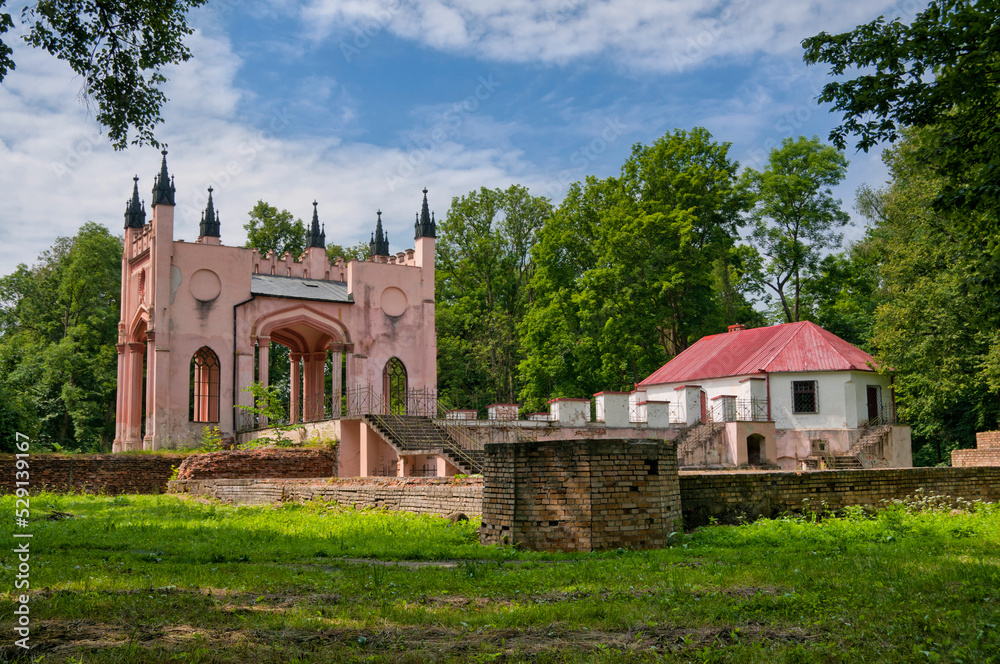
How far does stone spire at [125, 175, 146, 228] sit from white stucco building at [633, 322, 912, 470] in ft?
71.4

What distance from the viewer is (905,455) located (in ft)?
97.3

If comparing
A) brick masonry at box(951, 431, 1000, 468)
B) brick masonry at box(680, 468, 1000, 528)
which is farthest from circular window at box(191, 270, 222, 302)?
brick masonry at box(951, 431, 1000, 468)

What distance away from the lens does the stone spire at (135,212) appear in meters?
31.9

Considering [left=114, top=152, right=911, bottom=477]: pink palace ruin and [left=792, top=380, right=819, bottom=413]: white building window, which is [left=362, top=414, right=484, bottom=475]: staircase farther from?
[left=792, top=380, right=819, bottom=413]: white building window

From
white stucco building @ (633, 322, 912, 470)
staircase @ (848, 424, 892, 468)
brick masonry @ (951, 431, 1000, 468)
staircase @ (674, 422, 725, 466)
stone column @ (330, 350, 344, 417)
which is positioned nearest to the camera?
brick masonry @ (951, 431, 1000, 468)

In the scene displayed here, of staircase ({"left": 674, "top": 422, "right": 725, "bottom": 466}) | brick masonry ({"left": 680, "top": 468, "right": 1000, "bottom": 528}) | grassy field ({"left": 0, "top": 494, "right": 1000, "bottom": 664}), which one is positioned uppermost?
staircase ({"left": 674, "top": 422, "right": 725, "bottom": 466})

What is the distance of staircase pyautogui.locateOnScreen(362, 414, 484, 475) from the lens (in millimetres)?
20562

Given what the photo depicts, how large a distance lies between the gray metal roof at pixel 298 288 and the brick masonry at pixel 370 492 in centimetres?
1055

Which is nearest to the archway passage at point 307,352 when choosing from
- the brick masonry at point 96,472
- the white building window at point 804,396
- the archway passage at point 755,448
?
the brick masonry at point 96,472

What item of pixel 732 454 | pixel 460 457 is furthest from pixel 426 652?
pixel 732 454

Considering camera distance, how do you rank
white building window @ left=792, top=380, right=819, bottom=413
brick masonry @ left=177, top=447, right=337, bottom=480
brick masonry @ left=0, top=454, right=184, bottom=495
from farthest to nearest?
white building window @ left=792, top=380, right=819, bottom=413 < brick masonry @ left=177, top=447, right=337, bottom=480 < brick masonry @ left=0, top=454, right=184, bottom=495

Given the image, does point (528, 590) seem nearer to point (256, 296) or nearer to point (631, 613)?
point (631, 613)

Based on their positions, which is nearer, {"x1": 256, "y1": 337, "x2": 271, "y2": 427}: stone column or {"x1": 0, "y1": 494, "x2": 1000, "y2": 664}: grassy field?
{"x1": 0, "y1": 494, "x2": 1000, "y2": 664}: grassy field

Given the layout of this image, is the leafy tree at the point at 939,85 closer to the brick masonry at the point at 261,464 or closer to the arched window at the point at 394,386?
the brick masonry at the point at 261,464
